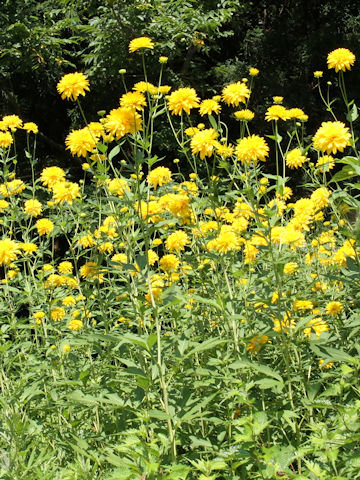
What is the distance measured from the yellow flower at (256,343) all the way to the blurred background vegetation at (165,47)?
559 cm

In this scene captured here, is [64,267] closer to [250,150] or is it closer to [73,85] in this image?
[73,85]

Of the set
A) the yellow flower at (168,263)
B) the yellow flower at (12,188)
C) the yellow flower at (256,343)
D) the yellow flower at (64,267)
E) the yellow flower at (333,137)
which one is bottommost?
the yellow flower at (64,267)

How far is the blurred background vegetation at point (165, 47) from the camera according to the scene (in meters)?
7.81

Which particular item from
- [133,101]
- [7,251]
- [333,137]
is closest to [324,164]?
[333,137]

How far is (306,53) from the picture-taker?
9.37 meters

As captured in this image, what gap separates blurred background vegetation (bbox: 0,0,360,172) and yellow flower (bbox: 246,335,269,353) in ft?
18.3

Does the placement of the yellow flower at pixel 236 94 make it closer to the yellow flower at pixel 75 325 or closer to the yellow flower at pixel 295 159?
the yellow flower at pixel 295 159

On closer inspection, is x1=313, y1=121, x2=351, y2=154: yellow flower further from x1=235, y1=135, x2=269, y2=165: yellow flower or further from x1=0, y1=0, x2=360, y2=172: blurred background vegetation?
x1=0, y1=0, x2=360, y2=172: blurred background vegetation

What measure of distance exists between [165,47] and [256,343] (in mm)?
6545

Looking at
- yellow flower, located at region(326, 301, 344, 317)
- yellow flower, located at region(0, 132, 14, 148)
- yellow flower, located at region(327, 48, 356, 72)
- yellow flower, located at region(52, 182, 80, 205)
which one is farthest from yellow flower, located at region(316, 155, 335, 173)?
yellow flower, located at region(0, 132, 14, 148)

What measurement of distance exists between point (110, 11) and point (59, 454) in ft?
23.0

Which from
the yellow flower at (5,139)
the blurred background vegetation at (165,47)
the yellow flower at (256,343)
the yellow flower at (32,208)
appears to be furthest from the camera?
the blurred background vegetation at (165,47)

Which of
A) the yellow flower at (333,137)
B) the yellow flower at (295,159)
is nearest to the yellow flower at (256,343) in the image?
the yellow flower at (333,137)

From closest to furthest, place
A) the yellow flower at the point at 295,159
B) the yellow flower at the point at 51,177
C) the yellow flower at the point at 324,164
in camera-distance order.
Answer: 1. the yellow flower at the point at 324,164
2. the yellow flower at the point at 295,159
3. the yellow flower at the point at 51,177
